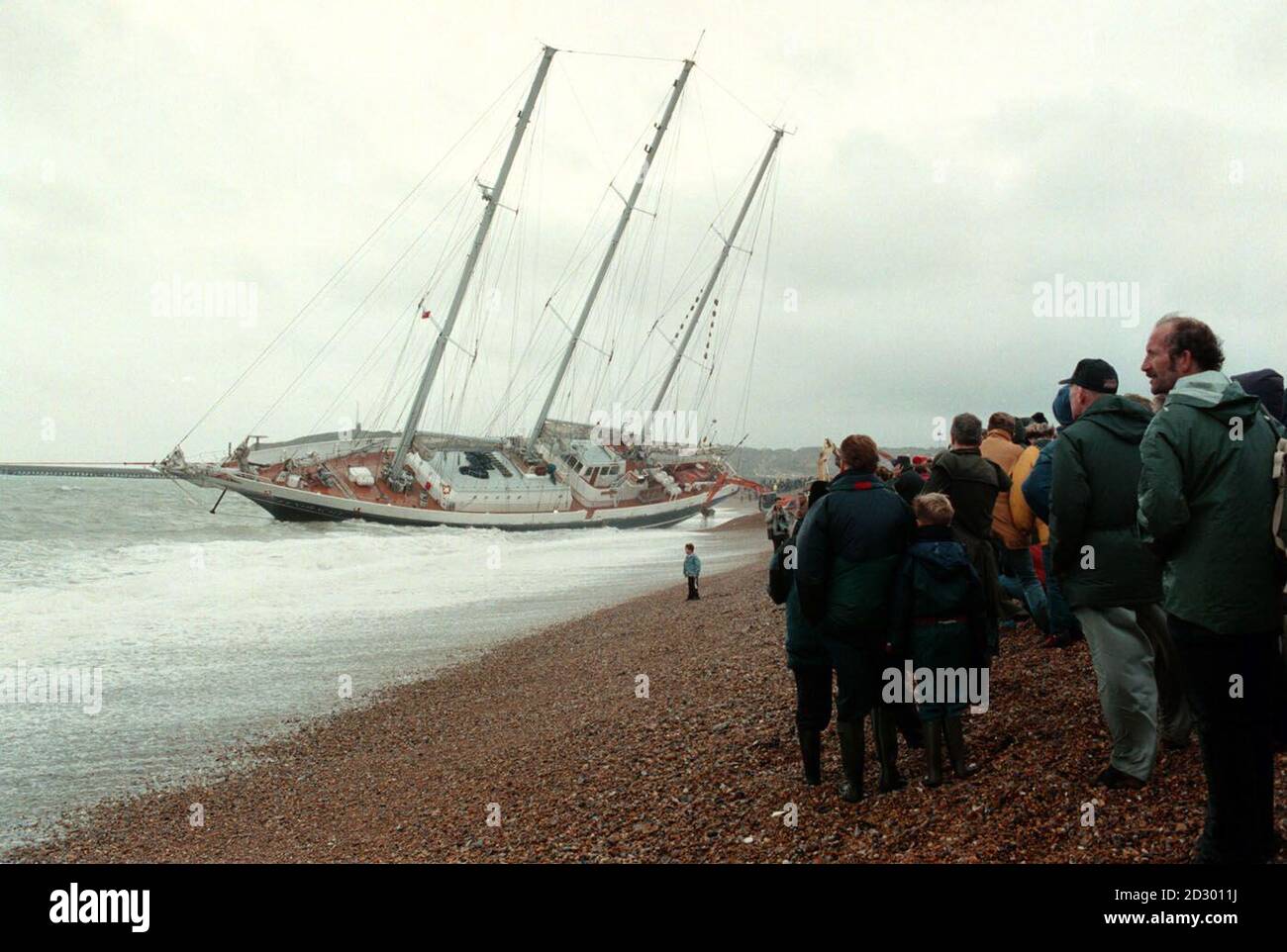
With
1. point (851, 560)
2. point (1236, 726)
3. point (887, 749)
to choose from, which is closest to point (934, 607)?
point (851, 560)

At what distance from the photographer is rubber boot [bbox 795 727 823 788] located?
18.1 feet

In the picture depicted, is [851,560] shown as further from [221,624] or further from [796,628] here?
[221,624]

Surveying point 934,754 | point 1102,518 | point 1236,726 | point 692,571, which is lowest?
point 692,571

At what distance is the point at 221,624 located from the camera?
19641mm

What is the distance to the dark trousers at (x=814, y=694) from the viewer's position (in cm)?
538

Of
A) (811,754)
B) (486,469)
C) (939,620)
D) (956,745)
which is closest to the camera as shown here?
(939,620)

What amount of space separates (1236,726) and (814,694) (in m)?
2.34

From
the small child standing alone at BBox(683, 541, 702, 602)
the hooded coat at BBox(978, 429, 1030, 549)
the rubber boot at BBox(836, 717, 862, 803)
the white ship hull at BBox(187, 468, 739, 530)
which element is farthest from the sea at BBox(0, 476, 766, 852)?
the hooded coat at BBox(978, 429, 1030, 549)

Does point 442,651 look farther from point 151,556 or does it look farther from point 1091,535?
point 151,556

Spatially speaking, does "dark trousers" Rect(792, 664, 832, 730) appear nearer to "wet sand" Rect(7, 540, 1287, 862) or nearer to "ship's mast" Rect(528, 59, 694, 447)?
"wet sand" Rect(7, 540, 1287, 862)

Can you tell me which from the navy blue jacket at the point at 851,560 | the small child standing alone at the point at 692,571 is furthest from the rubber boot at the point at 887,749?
the small child standing alone at the point at 692,571

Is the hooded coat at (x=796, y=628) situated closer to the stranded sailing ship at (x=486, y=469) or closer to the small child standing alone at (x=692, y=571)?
the small child standing alone at (x=692, y=571)

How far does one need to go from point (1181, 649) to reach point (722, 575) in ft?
74.7

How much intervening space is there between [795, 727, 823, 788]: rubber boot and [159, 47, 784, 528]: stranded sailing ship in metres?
40.3
